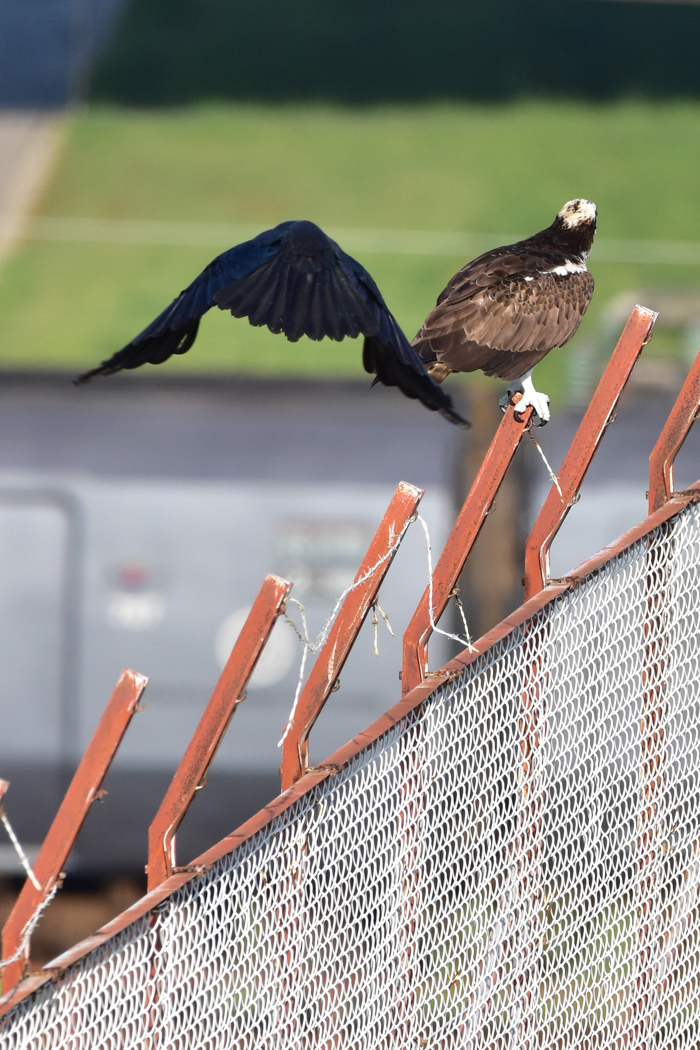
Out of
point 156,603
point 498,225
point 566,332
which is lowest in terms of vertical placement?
point 566,332

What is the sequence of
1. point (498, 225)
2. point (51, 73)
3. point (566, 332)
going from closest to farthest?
point (566, 332) → point (498, 225) → point (51, 73)

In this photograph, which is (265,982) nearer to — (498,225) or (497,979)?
(497,979)

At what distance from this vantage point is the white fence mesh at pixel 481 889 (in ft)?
6.42

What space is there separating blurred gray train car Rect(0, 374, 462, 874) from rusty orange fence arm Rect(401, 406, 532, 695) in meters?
5.40

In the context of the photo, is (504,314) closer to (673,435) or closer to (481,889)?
(673,435)

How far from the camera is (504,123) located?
2812 cm

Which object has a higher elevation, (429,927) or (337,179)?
(337,179)

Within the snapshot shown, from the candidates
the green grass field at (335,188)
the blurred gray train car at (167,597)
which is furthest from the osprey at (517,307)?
the green grass field at (335,188)

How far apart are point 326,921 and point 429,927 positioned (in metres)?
0.20

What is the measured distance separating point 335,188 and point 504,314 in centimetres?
2481

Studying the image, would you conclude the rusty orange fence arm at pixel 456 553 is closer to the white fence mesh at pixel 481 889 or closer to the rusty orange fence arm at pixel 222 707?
the white fence mesh at pixel 481 889

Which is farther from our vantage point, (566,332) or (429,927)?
(566,332)

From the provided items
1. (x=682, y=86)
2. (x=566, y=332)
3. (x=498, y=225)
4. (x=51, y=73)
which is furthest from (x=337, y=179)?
(x=566, y=332)

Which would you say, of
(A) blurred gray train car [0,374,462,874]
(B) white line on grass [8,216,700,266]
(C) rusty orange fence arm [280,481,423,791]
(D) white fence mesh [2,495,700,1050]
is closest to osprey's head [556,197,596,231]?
(D) white fence mesh [2,495,700,1050]
